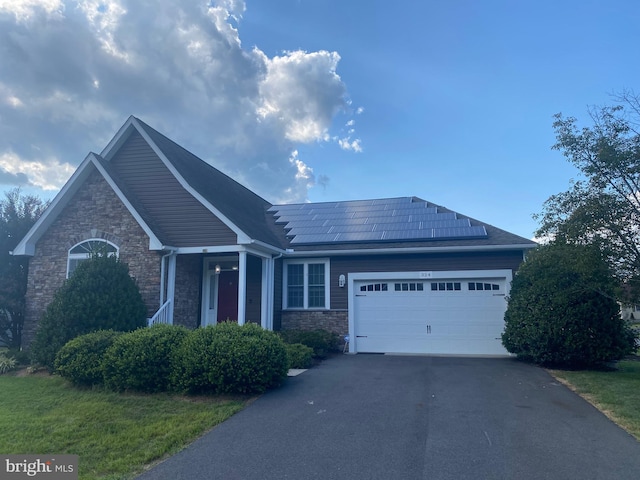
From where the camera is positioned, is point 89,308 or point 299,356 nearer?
point 89,308

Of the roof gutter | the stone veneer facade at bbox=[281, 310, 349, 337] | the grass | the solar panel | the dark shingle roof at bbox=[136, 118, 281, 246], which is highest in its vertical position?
the dark shingle roof at bbox=[136, 118, 281, 246]

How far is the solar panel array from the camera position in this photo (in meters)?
14.3

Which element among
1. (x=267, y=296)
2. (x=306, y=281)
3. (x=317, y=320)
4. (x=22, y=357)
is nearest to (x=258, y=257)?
(x=267, y=296)

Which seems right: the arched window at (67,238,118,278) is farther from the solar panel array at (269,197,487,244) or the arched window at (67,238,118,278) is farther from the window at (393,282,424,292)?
the window at (393,282,424,292)

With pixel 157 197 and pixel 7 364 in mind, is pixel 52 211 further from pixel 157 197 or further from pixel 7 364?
pixel 7 364

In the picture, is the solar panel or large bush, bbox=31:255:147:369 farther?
the solar panel

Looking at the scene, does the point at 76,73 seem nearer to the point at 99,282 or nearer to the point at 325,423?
the point at 99,282

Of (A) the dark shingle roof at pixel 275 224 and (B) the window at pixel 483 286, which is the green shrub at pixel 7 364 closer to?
(A) the dark shingle roof at pixel 275 224

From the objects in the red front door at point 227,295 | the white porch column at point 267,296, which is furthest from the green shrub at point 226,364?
the red front door at point 227,295

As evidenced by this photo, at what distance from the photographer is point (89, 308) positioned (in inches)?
392

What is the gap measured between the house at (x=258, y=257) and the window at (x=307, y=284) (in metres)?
0.03

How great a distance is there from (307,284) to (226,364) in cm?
727

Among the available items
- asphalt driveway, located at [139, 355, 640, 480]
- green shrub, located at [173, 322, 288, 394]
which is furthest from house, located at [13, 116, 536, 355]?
asphalt driveway, located at [139, 355, 640, 480]

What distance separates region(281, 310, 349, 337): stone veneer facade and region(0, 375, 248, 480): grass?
6.91 metres
